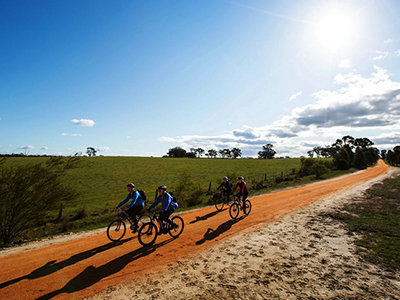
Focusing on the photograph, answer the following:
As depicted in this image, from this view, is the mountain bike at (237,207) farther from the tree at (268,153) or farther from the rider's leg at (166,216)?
the tree at (268,153)

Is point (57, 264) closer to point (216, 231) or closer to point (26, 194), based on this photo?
point (26, 194)

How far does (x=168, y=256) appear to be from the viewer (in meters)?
7.45

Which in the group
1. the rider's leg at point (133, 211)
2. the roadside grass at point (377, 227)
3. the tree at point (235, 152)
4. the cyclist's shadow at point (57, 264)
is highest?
the tree at point (235, 152)

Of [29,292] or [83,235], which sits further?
[83,235]

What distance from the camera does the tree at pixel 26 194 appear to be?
1005 cm

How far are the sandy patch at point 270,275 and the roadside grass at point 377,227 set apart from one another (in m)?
0.53

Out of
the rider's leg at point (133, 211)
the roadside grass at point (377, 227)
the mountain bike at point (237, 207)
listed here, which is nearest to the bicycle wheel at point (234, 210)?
the mountain bike at point (237, 207)

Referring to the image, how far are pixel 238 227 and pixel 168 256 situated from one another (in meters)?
4.52

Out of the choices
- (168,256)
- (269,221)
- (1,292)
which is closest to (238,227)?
(269,221)

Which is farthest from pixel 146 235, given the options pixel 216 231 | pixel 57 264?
pixel 216 231

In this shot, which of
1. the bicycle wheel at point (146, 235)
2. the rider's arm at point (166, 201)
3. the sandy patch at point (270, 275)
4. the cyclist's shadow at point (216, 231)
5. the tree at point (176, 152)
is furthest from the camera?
the tree at point (176, 152)

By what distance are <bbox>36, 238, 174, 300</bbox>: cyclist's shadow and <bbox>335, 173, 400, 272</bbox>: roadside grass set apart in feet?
26.9

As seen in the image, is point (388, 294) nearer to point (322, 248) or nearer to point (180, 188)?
point (322, 248)

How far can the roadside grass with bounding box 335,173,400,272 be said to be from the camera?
7.31 m
